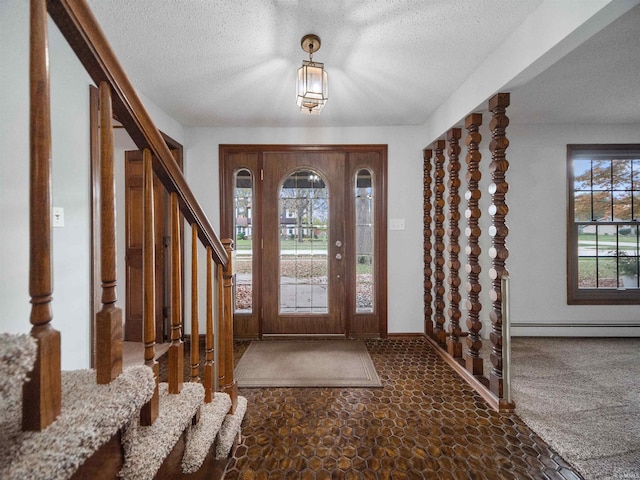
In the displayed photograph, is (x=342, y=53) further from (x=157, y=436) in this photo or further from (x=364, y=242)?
(x=157, y=436)

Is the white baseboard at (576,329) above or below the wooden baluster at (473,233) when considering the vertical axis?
below

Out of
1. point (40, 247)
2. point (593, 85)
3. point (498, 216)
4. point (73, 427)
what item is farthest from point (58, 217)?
point (593, 85)

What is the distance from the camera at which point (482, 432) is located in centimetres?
A: 174

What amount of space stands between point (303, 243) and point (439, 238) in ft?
4.87

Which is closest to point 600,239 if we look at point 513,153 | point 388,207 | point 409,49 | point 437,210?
point 513,153

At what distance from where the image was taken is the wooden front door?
129 inches

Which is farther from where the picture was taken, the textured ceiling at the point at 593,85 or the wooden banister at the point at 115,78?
the textured ceiling at the point at 593,85

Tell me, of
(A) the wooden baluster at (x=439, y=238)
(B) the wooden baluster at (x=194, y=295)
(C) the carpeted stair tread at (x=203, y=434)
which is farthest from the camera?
(A) the wooden baluster at (x=439, y=238)

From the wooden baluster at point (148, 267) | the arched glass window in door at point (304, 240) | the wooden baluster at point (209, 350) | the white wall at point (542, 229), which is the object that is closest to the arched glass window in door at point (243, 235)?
the arched glass window in door at point (304, 240)

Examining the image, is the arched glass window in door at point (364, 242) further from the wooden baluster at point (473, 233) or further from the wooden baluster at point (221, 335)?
the wooden baluster at point (221, 335)

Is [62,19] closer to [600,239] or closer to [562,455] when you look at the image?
[562,455]

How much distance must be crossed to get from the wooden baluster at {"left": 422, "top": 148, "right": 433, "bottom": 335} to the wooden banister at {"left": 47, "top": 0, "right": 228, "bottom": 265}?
2.61 meters

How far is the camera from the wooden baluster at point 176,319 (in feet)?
3.55

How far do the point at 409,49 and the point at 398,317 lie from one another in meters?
2.59
